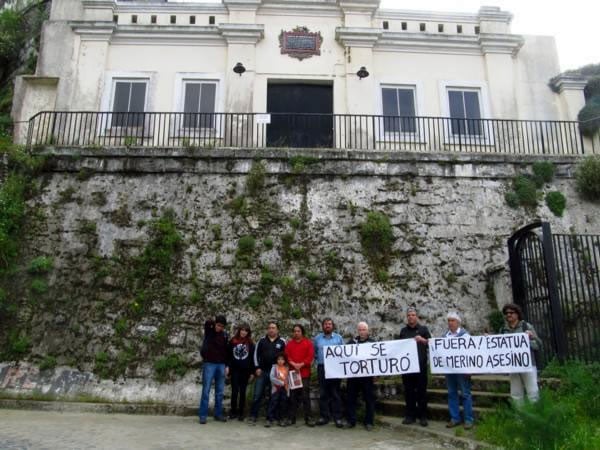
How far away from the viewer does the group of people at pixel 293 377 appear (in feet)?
25.2

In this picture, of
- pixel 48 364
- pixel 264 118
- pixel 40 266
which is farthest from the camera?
pixel 264 118

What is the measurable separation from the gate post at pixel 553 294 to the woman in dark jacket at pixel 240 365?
5.13 m

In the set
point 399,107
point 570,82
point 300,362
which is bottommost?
point 300,362

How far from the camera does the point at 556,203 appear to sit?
12.2 meters

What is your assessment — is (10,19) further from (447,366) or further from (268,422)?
(447,366)

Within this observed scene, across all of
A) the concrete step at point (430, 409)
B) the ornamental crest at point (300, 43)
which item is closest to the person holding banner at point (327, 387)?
the concrete step at point (430, 409)

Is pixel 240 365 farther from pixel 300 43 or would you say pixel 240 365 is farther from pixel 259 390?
pixel 300 43

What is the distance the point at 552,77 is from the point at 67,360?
15.3m

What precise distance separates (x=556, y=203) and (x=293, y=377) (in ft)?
26.3

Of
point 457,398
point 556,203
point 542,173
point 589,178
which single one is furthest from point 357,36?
point 457,398

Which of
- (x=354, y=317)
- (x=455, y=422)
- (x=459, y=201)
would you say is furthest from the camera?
(x=459, y=201)

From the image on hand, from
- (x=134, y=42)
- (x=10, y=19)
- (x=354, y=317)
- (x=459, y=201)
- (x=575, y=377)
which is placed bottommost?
(x=575, y=377)

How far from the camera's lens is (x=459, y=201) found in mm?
12172

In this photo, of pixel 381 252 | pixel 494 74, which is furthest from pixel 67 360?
pixel 494 74
